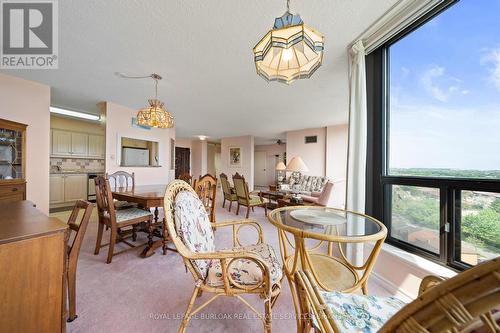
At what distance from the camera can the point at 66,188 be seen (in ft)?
14.8

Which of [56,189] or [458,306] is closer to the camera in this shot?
[458,306]

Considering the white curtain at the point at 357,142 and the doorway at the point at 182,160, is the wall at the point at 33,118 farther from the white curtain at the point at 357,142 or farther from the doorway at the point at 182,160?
the doorway at the point at 182,160

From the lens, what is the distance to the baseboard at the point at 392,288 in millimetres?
1468

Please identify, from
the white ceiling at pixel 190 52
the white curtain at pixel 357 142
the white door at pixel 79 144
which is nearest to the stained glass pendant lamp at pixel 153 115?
the white ceiling at pixel 190 52

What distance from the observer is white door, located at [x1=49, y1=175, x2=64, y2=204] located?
14.1 feet

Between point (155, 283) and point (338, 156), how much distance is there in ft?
17.8

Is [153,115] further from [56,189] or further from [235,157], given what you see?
[235,157]

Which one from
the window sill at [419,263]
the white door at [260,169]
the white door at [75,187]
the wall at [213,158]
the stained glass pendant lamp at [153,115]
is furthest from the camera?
the white door at [260,169]

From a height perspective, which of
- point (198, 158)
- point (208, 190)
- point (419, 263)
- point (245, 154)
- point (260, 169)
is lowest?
point (419, 263)

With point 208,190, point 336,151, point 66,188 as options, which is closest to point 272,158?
point 336,151

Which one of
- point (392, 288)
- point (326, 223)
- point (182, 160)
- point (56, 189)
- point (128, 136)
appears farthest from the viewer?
point (182, 160)

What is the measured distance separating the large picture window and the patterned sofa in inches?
119

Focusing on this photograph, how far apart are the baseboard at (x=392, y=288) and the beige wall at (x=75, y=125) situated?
5644 millimetres

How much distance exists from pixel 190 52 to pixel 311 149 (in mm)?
4951
